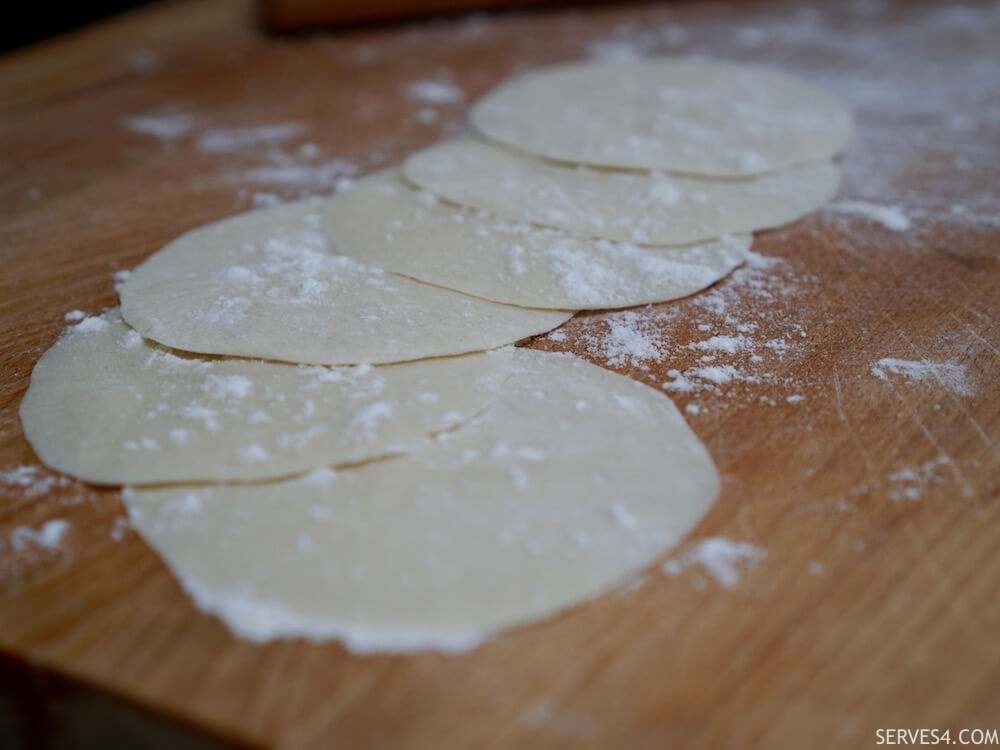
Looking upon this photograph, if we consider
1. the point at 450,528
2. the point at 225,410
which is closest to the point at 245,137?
the point at 225,410

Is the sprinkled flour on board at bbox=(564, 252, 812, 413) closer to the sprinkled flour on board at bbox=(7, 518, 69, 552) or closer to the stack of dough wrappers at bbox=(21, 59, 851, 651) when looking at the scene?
the stack of dough wrappers at bbox=(21, 59, 851, 651)

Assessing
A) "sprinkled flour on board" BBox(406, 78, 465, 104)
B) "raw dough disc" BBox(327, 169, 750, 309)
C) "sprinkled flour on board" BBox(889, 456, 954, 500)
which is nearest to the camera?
"sprinkled flour on board" BBox(889, 456, 954, 500)

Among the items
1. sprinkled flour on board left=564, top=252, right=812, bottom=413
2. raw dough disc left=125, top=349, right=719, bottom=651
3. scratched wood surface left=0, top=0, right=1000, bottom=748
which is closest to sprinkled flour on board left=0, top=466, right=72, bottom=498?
scratched wood surface left=0, top=0, right=1000, bottom=748

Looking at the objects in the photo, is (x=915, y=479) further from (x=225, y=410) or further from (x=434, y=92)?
(x=434, y=92)

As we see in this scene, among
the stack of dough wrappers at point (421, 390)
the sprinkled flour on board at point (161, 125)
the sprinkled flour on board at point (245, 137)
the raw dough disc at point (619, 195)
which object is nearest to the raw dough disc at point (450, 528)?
the stack of dough wrappers at point (421, 390)

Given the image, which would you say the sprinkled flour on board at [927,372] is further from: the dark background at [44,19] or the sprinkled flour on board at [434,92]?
the dark background at [44,19]

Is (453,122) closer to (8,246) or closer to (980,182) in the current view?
(8,246)
